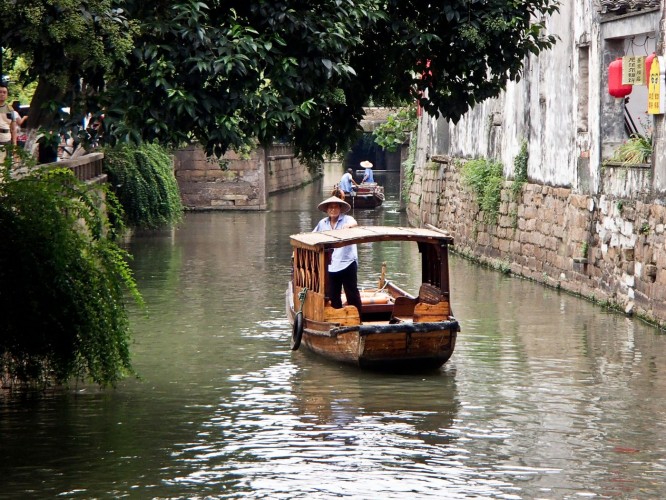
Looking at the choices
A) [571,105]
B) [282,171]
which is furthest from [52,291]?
[282,171]

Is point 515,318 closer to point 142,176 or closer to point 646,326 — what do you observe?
point 646,326

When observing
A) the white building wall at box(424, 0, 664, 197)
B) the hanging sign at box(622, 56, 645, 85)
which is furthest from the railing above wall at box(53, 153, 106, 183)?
the hanging sign at box(622, 56, 645, 85)

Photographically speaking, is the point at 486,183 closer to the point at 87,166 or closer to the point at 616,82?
the point at 616,82

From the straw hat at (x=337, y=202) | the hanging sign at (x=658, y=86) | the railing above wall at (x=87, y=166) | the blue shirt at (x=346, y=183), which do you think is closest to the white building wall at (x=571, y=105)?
the hanging sign at (x=658, y=86)

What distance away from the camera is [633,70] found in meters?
16.3

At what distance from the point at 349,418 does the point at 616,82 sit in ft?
26.3

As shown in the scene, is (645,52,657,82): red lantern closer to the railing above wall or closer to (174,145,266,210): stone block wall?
the railing above wall

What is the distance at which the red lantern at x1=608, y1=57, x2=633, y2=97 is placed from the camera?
54.7 ft

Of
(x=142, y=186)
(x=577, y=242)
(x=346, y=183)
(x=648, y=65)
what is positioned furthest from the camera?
(x=346, y=183)

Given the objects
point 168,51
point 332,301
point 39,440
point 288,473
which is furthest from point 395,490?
point 332,301

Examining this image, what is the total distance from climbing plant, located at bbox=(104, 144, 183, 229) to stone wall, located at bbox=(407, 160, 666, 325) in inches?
241

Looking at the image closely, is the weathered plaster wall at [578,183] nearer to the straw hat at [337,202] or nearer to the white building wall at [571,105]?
the white building wall at [571,105]

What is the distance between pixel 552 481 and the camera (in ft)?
28.3

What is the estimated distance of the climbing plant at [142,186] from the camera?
24.7m
